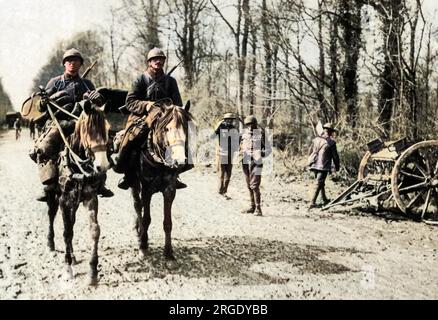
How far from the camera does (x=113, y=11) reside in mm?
22016

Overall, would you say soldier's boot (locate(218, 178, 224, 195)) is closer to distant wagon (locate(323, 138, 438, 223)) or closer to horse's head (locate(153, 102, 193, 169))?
distant wagon (locate(323, 138, 438, 223))

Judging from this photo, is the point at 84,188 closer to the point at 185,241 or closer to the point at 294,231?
the point at 185,241

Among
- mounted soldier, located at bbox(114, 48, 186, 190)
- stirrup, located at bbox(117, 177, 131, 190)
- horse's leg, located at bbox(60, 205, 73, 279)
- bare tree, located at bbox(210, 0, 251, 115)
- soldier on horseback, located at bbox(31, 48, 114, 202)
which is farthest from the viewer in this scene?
bare tree, located at bbox(210, 0, 251, 115)

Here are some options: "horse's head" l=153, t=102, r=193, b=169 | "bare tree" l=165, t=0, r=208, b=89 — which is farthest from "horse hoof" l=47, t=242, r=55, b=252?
"bare tree" l=165, t=0, r=208, b=89

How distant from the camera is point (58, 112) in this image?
19.6 ft

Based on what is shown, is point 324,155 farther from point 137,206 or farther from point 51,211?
point 51,211

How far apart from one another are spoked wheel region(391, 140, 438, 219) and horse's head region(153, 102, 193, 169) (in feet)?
16.5

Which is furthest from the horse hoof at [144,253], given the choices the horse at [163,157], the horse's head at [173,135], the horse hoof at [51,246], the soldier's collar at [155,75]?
the soldier's collar at [155,75]

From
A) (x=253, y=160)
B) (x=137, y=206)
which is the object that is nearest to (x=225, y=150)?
(x=253, y=160)

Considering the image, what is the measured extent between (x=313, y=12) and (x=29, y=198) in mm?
10385

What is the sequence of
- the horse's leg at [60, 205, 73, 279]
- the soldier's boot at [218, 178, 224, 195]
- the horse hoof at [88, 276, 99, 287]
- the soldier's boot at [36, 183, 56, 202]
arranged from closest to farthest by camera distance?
the horse hoof at [88, 276, 99, 287] < the horse's leg at [60, 205, 73, 279] < the soldier's boot at [36, 183, 56, 202] < the soldier's boot at [218, 178, 224, 195]

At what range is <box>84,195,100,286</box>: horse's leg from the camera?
207 inches

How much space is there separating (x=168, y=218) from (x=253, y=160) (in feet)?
13.2

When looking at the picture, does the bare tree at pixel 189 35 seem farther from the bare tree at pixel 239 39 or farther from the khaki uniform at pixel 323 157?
the khaki uniform at pixel 323 157
